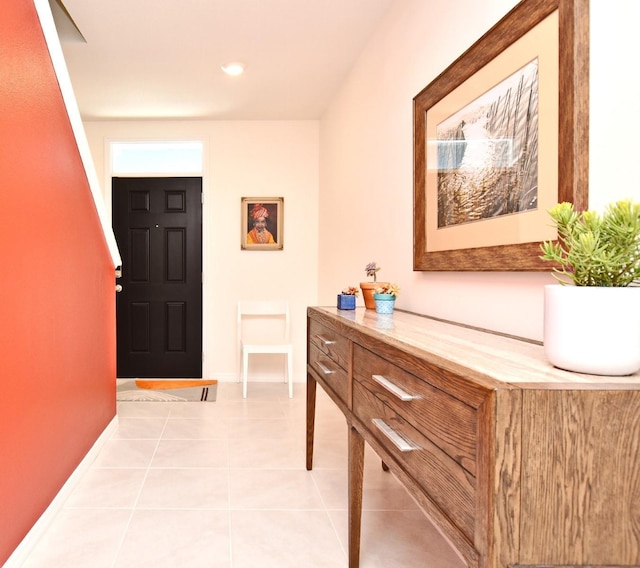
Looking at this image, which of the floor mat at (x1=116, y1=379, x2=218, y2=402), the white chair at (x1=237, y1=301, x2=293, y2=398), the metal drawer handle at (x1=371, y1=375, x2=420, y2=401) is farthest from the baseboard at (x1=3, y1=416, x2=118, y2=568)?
the white chair at (x1=237, y1=301, x2=293, y2=398)

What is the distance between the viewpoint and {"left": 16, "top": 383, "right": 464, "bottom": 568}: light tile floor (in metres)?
1.71

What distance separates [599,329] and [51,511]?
6.97 feet

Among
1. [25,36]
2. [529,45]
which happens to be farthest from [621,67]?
[25,36]

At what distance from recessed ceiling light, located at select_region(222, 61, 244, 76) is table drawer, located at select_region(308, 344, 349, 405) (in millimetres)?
2228

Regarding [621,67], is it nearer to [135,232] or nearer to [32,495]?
[32,495]

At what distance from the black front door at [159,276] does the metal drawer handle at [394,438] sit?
3792mm

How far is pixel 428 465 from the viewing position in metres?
1.00

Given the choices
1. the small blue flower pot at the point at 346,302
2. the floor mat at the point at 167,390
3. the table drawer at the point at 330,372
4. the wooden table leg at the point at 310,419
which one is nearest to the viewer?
the table drawer at the point at 330,372

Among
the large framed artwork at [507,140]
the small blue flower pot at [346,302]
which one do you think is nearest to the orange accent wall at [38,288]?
the small blue flower pot at [346,302]

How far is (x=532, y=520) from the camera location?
0.72 m

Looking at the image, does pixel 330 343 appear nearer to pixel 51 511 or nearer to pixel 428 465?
pixel 428 465

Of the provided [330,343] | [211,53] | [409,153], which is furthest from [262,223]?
[330,343]

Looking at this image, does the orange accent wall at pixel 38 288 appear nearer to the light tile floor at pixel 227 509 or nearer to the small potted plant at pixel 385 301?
the light tile floor at pixel 227 509

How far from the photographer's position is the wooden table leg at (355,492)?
1.60 metres
